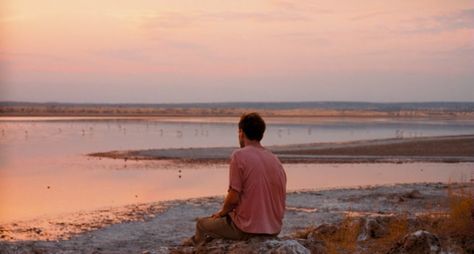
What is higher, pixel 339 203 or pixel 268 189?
pixel 268 189

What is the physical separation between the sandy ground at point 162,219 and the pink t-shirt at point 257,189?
435cm

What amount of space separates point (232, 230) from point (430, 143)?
37478mm

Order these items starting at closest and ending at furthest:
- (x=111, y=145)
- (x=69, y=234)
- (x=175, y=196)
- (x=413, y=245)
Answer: (x=413, y=245) < (x=69, y=234) < (x=175, y=196) < (x=111, y=145)

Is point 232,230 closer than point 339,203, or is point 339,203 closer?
point 232,230

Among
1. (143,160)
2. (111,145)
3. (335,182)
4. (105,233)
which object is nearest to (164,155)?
(143,160)

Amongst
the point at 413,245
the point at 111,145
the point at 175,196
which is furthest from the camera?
the point at 111,145

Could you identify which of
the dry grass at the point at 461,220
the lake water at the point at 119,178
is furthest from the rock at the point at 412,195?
the dry grass at the point at 461,220

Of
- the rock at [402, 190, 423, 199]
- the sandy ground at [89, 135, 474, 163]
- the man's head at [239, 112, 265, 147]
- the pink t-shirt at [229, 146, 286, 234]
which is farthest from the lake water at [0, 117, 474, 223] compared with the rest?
the man's head at [239, 112, 265, 147]

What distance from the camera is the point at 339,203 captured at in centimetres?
1773

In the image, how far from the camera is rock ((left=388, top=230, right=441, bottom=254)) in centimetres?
844

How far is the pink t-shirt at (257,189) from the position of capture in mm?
7152

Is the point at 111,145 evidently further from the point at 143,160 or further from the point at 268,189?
the point at 268,189

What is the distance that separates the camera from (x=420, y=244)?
8.47 metres

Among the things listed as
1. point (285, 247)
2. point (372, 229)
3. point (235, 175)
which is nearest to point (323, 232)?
point (372, 229)
